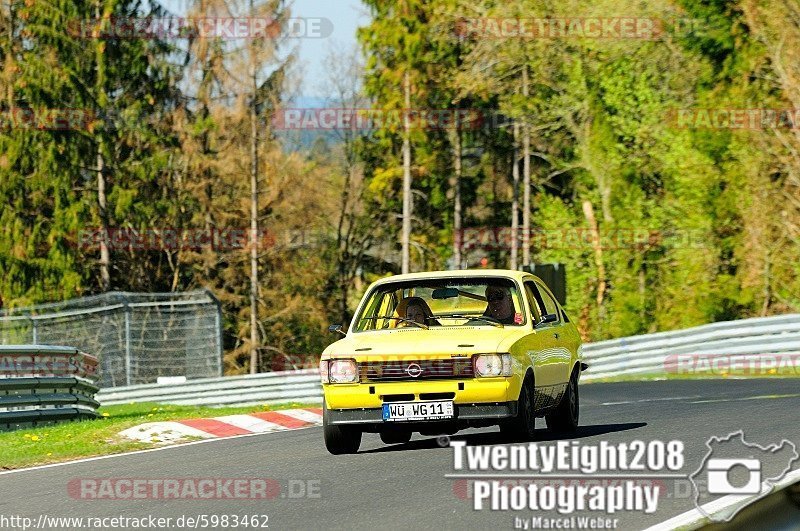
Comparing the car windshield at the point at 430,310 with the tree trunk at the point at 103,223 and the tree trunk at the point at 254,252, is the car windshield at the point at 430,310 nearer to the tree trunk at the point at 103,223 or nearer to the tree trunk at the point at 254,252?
the tree trunk at the point at 103,223

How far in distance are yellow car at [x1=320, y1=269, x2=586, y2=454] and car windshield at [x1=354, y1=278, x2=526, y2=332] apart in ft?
0.04

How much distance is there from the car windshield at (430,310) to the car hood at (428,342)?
0.28 m

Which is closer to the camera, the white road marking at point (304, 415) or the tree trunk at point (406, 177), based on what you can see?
the white road marking at point (304, 415)

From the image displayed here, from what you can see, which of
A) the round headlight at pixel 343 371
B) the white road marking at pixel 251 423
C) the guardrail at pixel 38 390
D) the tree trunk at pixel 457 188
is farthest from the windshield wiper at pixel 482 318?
the tree trunk at pixel 457 188

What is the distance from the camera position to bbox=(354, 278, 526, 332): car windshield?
499 inches

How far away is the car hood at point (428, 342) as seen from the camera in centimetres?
1155

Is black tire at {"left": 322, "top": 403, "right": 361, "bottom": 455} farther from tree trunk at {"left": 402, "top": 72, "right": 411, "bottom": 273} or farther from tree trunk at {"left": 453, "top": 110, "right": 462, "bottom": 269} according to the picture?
tree trunk at {"left": 453, "top": 110, "right": 462, "bottom": 269}

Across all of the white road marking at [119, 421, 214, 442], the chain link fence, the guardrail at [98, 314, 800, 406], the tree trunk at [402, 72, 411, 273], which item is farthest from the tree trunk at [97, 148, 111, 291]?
the white road marking at [119, 421, 214, 442]

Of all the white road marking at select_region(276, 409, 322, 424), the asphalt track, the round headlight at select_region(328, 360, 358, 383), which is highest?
the round headlight at select_region(328, 360, 358, 383)

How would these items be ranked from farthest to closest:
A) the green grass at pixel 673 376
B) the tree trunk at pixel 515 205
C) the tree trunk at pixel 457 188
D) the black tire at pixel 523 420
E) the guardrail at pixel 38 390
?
1. the tree trunk at pixel 457 188
2. the tree trunk at pixel 515 205
3. the green grass at pixel 673 376
4. the guardrail at pixel 38 390
5. the black tire at pixel 523 420

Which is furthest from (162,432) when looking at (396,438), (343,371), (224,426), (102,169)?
(102,169)

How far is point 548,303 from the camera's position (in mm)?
14773

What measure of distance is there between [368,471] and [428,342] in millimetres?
1407

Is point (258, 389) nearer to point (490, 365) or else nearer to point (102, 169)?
point (490, 365)
